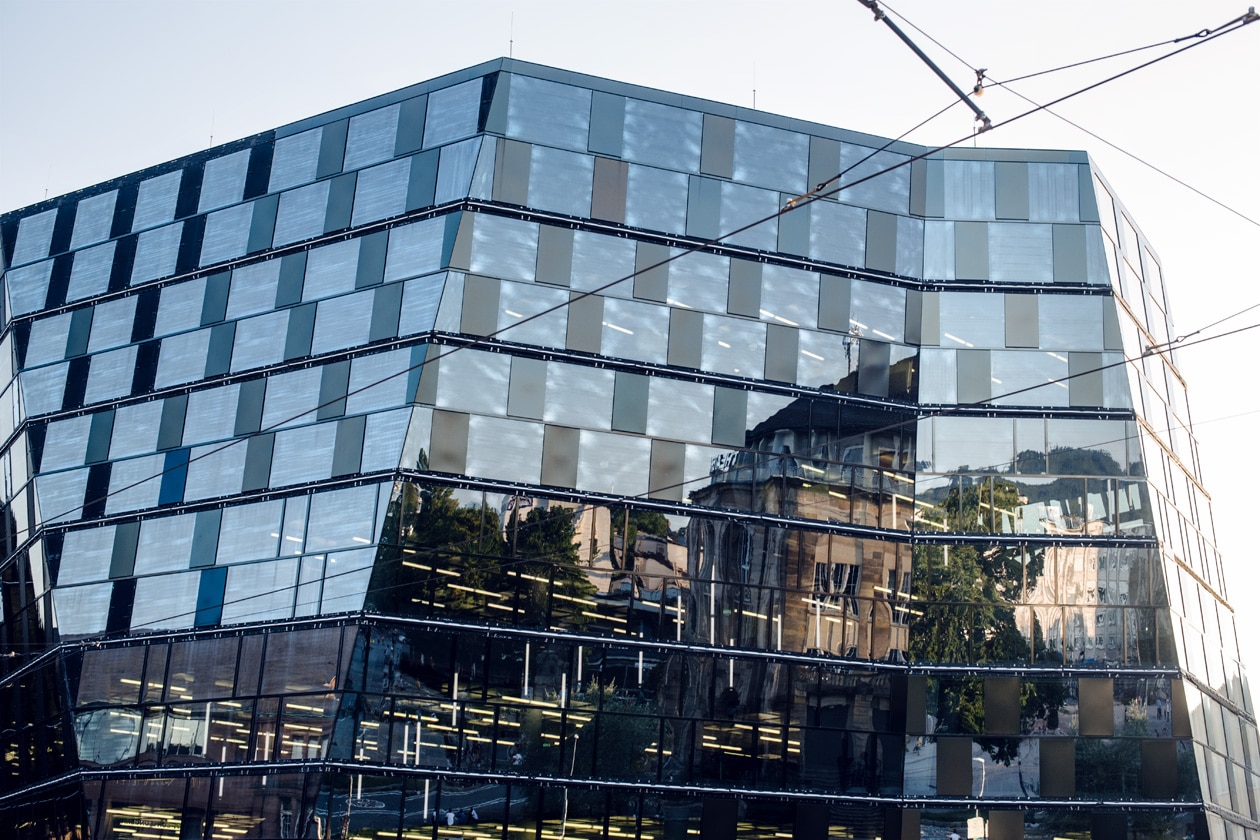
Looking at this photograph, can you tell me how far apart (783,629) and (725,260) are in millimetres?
9542

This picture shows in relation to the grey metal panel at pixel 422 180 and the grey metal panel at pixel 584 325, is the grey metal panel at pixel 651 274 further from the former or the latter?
the grey metal panel at pixel 422 180

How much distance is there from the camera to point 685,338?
3731cm

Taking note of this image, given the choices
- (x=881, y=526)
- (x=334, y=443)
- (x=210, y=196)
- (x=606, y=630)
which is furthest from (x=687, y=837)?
(x=210, y=196)

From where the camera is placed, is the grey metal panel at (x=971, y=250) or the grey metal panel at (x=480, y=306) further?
the grey metal panel at (x=971, y=250)

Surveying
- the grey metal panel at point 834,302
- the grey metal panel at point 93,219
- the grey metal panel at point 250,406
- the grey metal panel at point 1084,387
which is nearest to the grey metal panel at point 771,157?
the grey metal panel at point 834,302

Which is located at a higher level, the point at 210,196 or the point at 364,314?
the point at 210,196

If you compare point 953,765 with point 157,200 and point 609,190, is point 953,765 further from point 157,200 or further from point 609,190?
point 157,200

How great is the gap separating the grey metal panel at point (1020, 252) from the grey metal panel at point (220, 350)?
20.0 meters

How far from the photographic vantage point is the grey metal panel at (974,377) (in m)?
38.0

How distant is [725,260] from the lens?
1507 inches

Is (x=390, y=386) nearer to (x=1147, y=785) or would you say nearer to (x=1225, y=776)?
(x=1147, y=785)

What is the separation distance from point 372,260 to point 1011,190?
16.9 m

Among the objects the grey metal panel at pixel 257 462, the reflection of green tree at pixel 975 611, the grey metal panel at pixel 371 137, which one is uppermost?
the grey metal panel at pixel 371 137

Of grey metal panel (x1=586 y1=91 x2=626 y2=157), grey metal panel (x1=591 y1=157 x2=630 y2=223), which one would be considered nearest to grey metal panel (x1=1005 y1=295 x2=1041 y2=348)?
grey metal panel (x1=591 y1=157 x2=630 y2=223)
